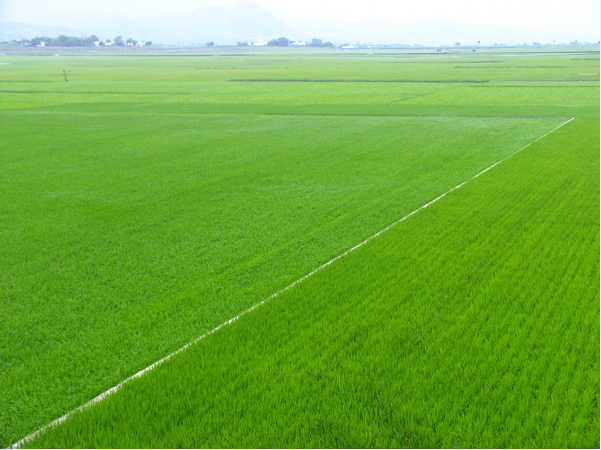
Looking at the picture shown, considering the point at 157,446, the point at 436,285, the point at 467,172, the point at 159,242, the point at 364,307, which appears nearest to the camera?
the point at 157,446

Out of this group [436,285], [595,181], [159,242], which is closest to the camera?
[436,285]

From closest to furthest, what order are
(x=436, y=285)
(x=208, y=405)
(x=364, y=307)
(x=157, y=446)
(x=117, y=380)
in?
1. (x=157, y=446)
2. (x=208, y=405)
3. (x=117, y=380)
4. (x=364, y=307)
5. (x=436, y=285)

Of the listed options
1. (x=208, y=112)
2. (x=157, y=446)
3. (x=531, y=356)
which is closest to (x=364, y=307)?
(x=531, y=356)

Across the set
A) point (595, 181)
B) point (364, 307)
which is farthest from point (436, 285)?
point (595, 181)

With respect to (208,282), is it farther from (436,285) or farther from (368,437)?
(368,437)

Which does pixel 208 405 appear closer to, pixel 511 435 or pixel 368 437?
pixel 368 437

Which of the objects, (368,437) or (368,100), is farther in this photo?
(368,100)
